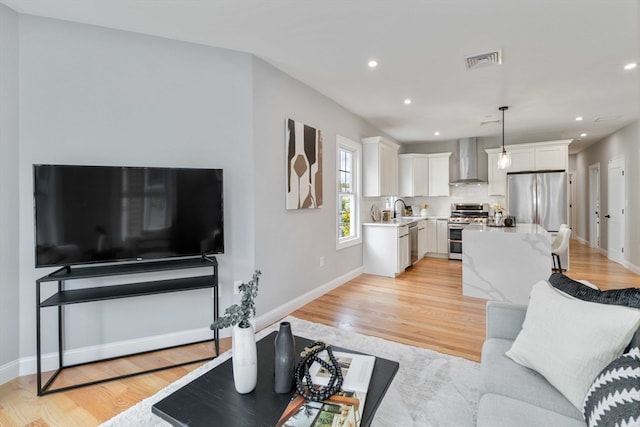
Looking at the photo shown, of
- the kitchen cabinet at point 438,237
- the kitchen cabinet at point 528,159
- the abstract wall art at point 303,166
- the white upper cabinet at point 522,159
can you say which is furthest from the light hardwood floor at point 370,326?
the white upper cabinet at point 522,159

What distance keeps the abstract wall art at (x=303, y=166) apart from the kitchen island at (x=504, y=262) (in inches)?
83.2

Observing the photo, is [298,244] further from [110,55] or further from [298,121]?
[110,55]

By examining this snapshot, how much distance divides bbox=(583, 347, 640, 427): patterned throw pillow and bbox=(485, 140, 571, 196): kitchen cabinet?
6.07m

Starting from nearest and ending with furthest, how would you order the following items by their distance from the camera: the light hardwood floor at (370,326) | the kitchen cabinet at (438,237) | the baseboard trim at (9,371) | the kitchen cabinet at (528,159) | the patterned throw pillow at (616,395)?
the patterned throw pillow at (616,395), the light hardwood floor at (370,326), the baseboard trim at (9,371), the kitchen cabinet at (528,159), the kitchen cabinet at (438,237)

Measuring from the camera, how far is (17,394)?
6.64 ft

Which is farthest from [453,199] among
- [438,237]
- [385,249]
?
[385,249]

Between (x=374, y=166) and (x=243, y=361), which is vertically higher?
(x=374, y=166)

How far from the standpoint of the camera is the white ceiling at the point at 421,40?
87.3 inches

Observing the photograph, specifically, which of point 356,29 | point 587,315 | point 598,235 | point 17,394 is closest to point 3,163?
point 17,394

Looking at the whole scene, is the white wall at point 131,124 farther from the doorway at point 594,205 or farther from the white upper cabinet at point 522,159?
the doorway at point 594,205

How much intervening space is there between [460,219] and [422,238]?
0.91 meters

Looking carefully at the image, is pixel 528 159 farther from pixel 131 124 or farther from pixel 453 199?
pixel 131 124

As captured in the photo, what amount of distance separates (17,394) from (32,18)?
271cm

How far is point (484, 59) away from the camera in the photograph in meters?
3.00
